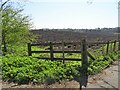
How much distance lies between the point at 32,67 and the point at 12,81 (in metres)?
1.45

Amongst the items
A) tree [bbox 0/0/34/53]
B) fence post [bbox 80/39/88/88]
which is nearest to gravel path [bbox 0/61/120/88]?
fence post [bbox 80/39/88/88]

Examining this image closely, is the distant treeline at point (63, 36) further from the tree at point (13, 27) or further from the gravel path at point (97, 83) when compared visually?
the gravel path at point (97, 83)

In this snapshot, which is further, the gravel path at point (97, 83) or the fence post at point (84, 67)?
the fence post at point (84, 67)

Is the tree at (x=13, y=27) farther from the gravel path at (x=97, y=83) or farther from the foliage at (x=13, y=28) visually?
the gravel path at (x=97, y=83)

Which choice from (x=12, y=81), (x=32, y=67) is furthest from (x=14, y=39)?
(x=12, y=81)

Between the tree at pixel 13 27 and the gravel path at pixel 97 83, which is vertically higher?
the tree at pixel 13 27

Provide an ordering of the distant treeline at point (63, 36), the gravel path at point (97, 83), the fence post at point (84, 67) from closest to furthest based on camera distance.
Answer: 1. the gravel path at point (97, 83)
2. the fence post at point (84, 67)
3. the distant treeline at point (63, 36)

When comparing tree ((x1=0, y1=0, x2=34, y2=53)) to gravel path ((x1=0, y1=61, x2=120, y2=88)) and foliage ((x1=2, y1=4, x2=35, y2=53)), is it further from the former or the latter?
gravel path ((x1=0, y1=61, x2=120, y2=88))

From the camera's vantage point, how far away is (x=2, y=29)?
689 inches

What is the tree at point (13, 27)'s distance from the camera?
1783 cm

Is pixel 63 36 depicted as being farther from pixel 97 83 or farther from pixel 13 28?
pixel 97 83

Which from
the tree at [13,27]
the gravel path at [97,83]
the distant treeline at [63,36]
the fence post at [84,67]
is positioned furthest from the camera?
the distant treeline at [63,36]

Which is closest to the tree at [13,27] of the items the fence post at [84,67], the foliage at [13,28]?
the foliage at [13,28]

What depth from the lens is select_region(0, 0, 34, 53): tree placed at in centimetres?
1783
